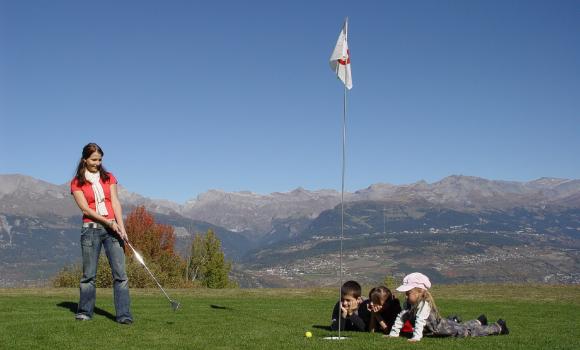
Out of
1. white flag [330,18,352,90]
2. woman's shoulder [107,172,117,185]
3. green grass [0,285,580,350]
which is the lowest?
green grass [0,285,580,350]

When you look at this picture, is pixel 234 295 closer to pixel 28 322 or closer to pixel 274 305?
pixel 274 305

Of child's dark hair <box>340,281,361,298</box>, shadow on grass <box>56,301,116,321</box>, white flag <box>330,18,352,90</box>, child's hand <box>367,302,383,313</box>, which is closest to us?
child's hand <box>367,302,383,313</box>

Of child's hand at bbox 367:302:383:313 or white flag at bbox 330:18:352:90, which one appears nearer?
child's hand at bbox 367:302:383:313

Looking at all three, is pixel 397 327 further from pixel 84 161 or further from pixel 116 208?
pixel 84 161

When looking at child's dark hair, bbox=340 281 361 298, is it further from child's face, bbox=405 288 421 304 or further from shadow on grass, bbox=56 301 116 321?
shadow on grass, bbox=56 301 116 321

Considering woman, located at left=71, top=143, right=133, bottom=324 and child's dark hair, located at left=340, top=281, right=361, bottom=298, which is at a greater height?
woman, located at left=71, top=143, right=133, bottom=324

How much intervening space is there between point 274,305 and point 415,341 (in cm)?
922

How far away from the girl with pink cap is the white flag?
437cm

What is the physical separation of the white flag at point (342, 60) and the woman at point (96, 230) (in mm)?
5135

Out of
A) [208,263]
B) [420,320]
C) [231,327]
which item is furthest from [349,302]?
[208,263]

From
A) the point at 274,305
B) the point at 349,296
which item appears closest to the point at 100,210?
the point at 349,296

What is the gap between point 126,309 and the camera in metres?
13.9

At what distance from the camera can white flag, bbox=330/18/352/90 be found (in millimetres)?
14148

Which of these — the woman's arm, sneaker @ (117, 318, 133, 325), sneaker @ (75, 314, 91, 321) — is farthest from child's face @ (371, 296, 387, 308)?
sneaker @ (75, 314, 91, 321)
